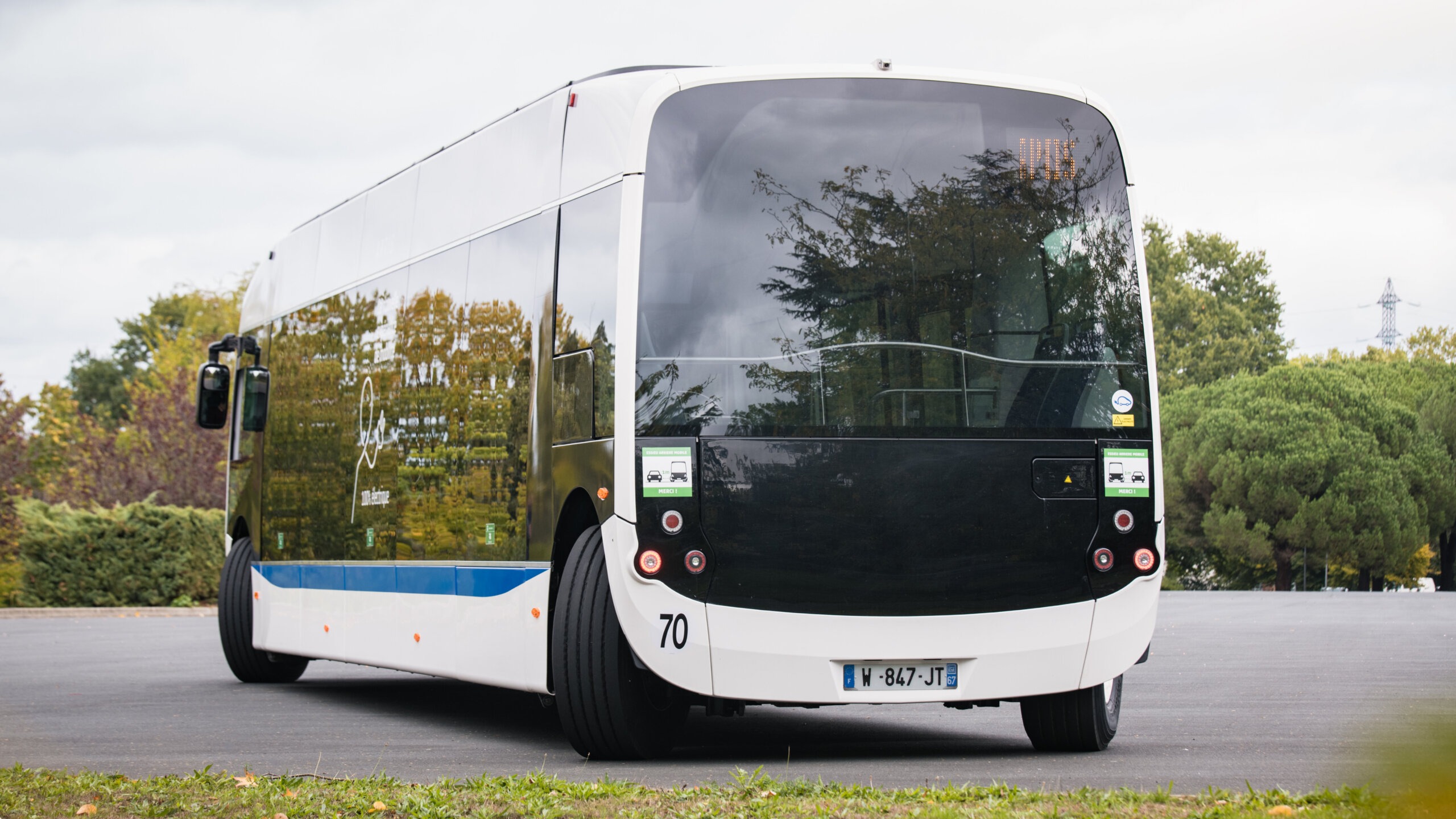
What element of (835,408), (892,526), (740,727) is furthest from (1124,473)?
(740,727)

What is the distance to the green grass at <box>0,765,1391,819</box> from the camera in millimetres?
5895

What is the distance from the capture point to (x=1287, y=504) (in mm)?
66750

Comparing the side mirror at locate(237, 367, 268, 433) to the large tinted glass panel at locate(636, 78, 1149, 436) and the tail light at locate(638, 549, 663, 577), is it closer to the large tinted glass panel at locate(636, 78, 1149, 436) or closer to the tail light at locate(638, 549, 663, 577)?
the large tinted glass panel at locate(636, 78, 1149, 436)

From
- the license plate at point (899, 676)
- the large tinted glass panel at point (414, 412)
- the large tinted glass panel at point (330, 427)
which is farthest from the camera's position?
the large tinted glass panel at point (330, 427)

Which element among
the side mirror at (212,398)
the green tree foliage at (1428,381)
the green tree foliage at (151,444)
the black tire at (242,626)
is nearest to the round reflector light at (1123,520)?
the black tire at (242,626)

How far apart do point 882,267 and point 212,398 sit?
8.90 metres

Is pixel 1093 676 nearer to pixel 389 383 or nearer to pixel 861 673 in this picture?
pixel 861 673

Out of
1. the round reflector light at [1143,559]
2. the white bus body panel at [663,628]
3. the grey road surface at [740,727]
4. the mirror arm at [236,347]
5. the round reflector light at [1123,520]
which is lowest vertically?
the grey road surface at [740,727]

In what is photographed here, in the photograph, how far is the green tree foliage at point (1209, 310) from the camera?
81.9m

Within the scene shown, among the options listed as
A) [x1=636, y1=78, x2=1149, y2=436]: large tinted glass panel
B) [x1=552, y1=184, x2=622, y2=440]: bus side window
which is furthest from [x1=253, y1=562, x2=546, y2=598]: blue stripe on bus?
[x1=636, y1=78, x2=1149, y2=436]: large tinted glass panel

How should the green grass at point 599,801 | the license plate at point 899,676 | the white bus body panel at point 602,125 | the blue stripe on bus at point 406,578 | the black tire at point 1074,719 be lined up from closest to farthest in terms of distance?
the green grass at point 599,801 < the license plate at point 899,676 < the white bus body panel at point 602,125 < the black tire at point 1074,719 < the blue stripe on bus at point 406,578

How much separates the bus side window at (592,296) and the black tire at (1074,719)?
2.56m

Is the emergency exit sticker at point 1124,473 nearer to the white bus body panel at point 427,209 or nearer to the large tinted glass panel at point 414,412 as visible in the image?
the large tinted glass panel at point 414,412

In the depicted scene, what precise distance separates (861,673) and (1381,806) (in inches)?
236
